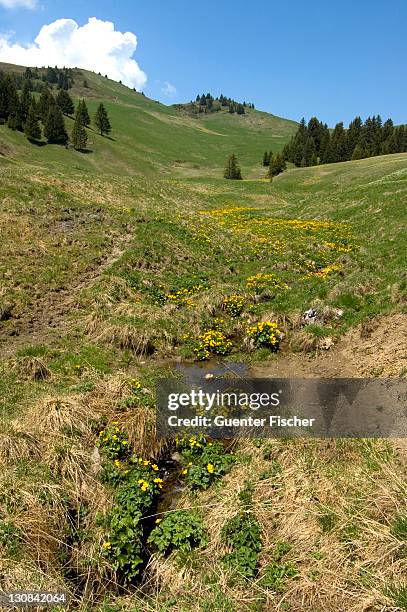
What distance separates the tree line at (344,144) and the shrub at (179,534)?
3805 inches

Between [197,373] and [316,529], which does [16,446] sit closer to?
[316,529]

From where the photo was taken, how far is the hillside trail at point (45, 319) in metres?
13.7

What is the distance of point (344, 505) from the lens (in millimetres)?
7035

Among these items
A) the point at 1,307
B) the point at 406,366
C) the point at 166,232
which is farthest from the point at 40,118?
the point at 406,366

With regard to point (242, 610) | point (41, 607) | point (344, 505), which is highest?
point (344, 505)

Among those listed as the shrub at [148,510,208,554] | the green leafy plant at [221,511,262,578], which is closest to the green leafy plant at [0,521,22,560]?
the shrub at [148,510,208,554]

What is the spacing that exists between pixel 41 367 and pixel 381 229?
74.6ft

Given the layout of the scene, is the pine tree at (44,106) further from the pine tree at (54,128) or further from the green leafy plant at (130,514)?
the green leafy plant at (130,514)

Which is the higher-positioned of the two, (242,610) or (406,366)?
(406,366)

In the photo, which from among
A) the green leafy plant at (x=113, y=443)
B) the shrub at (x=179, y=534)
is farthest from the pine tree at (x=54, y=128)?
the shrub at (x=179, y=534)

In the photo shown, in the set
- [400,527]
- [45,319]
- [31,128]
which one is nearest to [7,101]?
[31,128]

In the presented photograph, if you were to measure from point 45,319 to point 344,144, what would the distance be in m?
102

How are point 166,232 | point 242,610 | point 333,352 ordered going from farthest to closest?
point 166,232, point 333,352, point 242,610

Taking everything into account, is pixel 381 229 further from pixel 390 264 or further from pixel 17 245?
pixel 17 245
